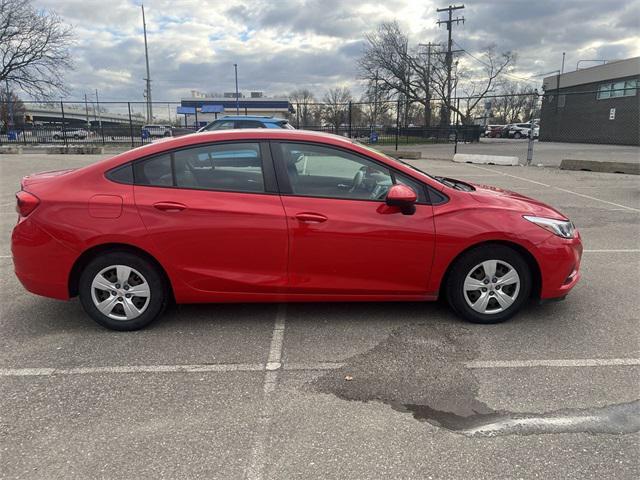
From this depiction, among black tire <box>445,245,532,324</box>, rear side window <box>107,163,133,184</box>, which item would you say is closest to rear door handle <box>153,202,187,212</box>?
rear side window <box>107,163,133,184</box>

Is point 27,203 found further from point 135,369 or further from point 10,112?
point 10,112

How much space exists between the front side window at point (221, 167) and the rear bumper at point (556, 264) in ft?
7.53

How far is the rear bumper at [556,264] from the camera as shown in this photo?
12.7 ft

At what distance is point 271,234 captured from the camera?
3.72 metres

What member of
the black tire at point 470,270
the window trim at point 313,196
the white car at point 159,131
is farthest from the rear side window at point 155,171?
the white car at point 159,131

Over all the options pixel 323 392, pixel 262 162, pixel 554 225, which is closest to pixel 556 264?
pixel 554 225

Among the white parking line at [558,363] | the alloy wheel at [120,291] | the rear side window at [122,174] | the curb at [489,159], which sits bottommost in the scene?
the white parking line at [558,363]

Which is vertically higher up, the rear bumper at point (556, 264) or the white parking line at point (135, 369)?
the rear bumper at point (556, 264)

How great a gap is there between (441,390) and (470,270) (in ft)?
Result: 3.80

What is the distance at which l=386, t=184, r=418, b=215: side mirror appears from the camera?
12.1ft

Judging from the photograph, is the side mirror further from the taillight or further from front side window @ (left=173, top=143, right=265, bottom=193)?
the taillight

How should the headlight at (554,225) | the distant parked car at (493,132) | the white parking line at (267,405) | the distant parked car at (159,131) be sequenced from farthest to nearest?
1. the distant parked car at (493,132)
2. the distant parked car at (159,131)
3. the headlight at (554,225)
4. the white parking line at (267,405)

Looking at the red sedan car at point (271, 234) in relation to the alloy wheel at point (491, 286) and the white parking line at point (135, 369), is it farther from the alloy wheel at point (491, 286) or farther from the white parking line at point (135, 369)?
the white parking line at point (135, 369)

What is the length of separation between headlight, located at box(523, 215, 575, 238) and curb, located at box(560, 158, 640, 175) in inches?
533
